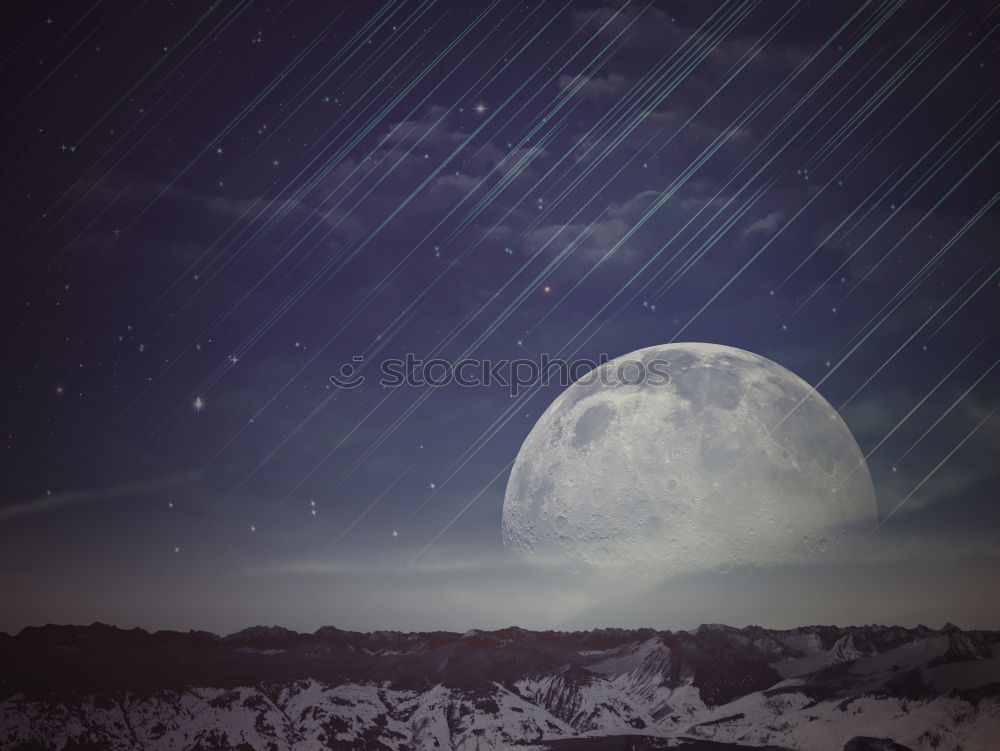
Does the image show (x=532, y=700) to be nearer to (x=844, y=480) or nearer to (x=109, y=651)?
(x=109, y=651)

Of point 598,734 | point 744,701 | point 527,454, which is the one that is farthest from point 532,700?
point 527,454

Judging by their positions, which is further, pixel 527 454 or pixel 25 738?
pixel 25 738

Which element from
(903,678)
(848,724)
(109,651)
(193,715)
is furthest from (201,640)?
(903,678)

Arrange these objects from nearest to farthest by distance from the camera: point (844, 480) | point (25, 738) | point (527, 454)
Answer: point (844, 480) < point (527, 454) < point (25, 738)

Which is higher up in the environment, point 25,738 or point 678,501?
point 678,501

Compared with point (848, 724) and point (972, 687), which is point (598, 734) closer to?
point (848, 724)

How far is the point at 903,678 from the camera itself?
6107 inches

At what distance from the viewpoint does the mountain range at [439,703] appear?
13550 centimetres

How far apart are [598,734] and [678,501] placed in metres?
156

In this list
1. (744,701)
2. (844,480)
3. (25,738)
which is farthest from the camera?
(744,701)

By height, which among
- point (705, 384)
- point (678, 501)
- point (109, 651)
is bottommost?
point (109, 651)

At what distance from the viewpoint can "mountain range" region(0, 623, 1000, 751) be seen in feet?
445

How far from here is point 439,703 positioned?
180 meters

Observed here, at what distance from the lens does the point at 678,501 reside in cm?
4944
